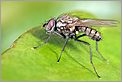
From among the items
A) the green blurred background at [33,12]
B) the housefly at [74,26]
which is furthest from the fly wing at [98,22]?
the green blurred background at [33,12]

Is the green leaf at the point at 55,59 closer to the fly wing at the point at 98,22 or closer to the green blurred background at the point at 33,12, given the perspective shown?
the fly wing at the point at 98,22

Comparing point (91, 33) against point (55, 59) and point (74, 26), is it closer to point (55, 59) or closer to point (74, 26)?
point (74, 26)

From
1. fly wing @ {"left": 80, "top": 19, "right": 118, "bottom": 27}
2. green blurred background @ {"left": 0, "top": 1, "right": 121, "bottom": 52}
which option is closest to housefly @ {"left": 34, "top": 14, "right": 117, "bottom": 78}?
fly wing @ {"left": 80, "top": 19, "right": 118, "bottom": 27}

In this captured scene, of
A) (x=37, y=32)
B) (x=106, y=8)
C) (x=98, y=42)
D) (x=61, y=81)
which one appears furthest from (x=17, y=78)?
(x=106, y=8)

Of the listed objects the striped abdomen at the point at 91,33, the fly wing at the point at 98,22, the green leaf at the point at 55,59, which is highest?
the fly wing at the point at 98,22

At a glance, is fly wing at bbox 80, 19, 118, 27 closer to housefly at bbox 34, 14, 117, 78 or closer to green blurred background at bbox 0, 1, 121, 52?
housefly at bbox 34, 14, 117, 78

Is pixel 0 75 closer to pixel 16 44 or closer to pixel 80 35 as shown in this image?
pixel 16 44

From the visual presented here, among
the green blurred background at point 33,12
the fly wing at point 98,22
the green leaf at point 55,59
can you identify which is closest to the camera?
the green leaf at point 55,59
